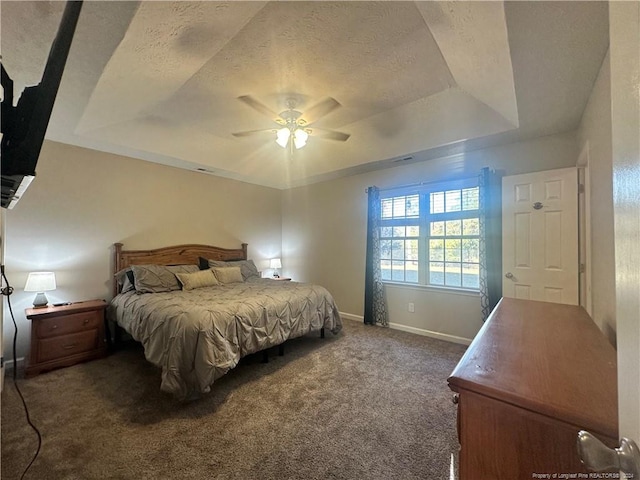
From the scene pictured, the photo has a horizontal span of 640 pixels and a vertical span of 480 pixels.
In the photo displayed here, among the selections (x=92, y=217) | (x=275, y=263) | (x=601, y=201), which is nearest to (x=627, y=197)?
(x=601, y=201)

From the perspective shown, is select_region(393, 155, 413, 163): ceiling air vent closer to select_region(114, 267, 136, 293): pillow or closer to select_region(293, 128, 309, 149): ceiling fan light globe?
select_region(293, 128, 309, 149): ceiling fan light globe

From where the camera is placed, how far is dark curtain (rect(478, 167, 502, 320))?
10.4ft

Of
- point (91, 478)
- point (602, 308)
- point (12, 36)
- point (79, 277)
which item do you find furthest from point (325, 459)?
point (79, 277)

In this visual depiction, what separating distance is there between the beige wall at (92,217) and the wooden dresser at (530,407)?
4093 millimetres

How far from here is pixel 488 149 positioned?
337cm

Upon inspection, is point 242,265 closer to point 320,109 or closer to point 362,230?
point 362,230

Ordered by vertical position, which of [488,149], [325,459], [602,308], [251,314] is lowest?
[325,459]

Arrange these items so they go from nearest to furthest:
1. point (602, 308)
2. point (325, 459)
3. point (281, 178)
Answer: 1. point (325, 459)
2. point (602, 308)
3. point (281, 178)

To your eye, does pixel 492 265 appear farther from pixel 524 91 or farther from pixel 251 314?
pixel 251 314

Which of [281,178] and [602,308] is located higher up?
[281,178]

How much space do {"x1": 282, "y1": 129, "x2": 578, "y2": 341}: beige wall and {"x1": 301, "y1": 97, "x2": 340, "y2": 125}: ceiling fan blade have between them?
1837 mm

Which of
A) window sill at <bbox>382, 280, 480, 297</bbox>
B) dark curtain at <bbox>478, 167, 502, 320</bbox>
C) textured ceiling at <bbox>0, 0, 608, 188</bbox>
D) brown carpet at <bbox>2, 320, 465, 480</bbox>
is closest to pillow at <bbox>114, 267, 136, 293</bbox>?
brown carpet at <bbox>2, 320, 465, 480</bbox>

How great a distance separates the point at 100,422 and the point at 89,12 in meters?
2.62

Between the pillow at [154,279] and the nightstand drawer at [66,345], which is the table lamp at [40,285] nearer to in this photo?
the nightstand drawer at [66,345]
